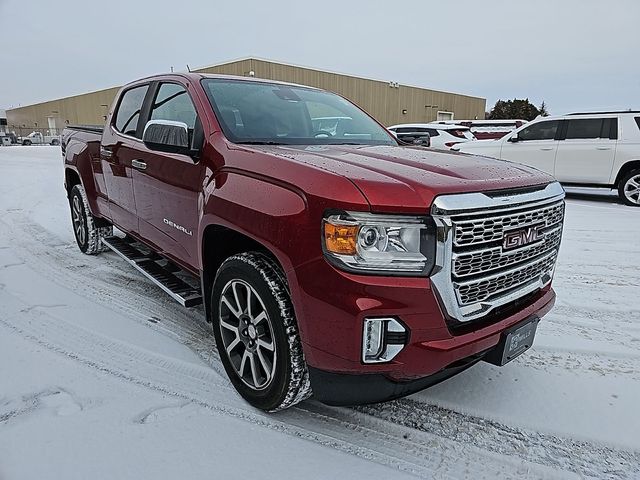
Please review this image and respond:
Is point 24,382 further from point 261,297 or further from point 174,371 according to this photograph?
point 261,297

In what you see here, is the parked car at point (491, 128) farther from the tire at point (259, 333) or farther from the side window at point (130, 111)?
the tire at point (259, 333)

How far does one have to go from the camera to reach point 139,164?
3.44 metres

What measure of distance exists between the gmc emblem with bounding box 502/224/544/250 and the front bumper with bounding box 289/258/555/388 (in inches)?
15.5

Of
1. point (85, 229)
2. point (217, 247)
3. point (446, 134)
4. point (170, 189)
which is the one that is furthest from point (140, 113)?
point (446, 134)

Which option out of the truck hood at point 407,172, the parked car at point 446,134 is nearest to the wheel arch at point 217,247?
the truck hood at point 407,172

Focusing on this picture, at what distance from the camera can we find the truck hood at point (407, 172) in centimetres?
180

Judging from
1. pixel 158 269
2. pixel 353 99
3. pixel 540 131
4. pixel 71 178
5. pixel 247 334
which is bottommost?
pixel 158 269

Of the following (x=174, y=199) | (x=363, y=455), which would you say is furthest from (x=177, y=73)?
(x=363, y=455)

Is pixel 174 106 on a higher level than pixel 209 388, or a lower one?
higher

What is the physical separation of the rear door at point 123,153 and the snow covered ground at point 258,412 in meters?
0.81

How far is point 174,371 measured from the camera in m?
2.73

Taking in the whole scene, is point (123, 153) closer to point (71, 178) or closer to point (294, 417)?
point (71, 178)

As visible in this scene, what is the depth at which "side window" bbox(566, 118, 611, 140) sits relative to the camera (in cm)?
899

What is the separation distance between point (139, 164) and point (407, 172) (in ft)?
7.45
